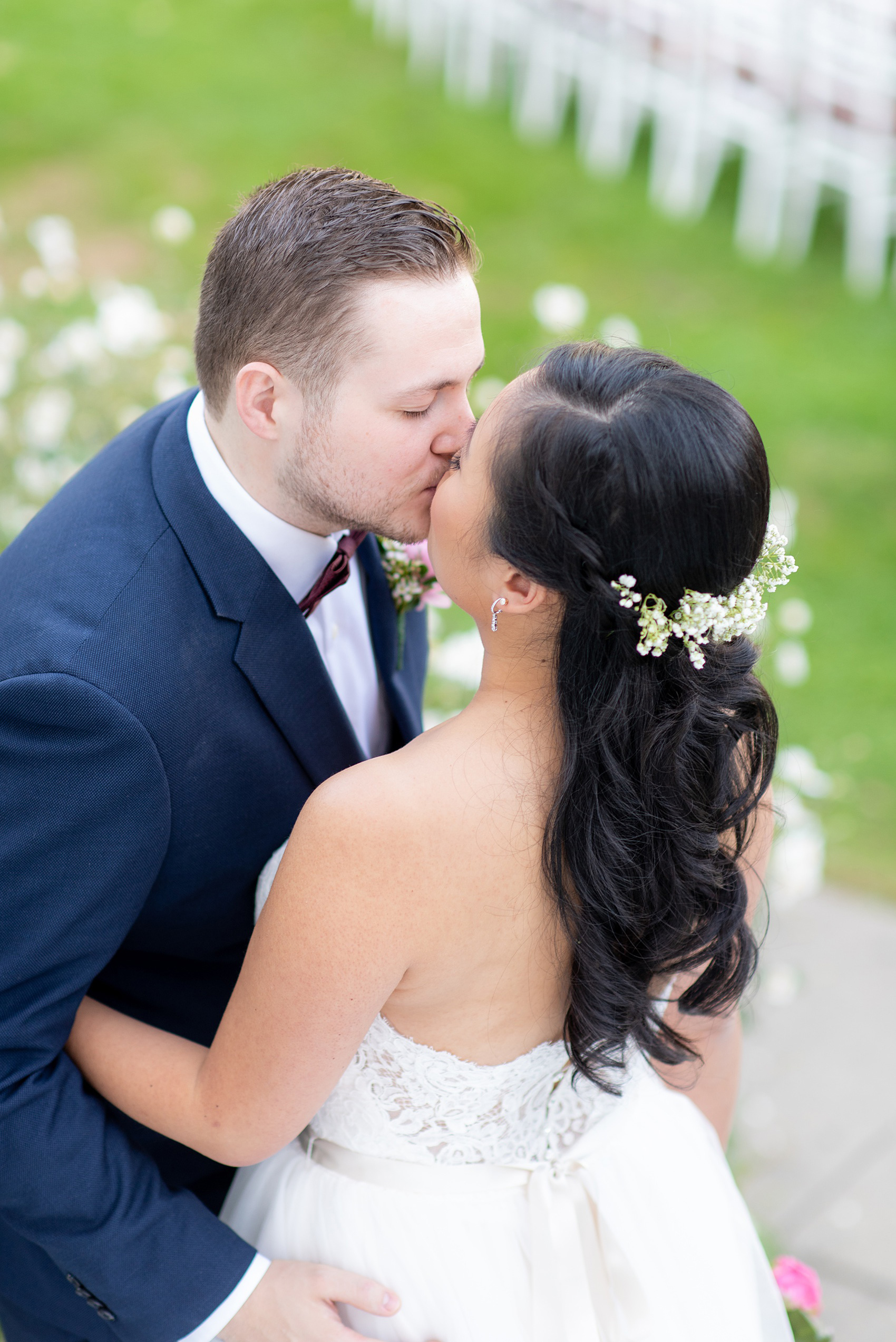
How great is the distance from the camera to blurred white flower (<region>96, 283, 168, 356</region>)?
370cm

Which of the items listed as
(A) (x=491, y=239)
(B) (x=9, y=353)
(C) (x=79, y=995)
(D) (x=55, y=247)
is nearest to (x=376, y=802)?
(C) (x=79, y=995)

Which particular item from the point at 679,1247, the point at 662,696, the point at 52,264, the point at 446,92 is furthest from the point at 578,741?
the point at 446,92

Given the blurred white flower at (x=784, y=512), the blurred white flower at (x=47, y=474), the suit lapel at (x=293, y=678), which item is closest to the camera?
the suit lapel at (x=293, y=678)

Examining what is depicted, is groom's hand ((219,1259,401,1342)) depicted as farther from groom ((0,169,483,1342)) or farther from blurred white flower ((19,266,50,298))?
blurred white flower ((19,266,50,298))

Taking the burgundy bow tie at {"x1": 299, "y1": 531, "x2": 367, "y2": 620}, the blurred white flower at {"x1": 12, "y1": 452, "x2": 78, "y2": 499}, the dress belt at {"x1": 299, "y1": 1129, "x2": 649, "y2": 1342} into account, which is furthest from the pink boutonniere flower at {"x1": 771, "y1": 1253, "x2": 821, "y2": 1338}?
the blurred white flower at {"x1": 12, "y1": 452, "x2": 78, "y2": 499}

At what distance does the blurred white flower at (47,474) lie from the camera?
367 cm

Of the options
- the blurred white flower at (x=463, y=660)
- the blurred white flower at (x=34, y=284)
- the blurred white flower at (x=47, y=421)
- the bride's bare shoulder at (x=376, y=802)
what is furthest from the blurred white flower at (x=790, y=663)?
the blurred white flower at (x=34, y=284)

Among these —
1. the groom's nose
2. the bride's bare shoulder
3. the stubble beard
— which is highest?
the groom's nose

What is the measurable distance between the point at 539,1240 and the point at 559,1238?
0.13 feet

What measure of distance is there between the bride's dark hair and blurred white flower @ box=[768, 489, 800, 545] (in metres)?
0.16

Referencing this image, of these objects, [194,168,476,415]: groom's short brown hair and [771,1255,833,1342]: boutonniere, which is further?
[771,1255,833,1342]: boutonniere

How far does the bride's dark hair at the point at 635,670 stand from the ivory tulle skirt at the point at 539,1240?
0.84 feet

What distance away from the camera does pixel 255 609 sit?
1.96 metres

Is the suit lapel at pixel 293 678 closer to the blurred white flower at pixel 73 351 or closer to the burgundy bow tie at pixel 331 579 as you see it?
the burgundy bow tie at pixel 331 579
